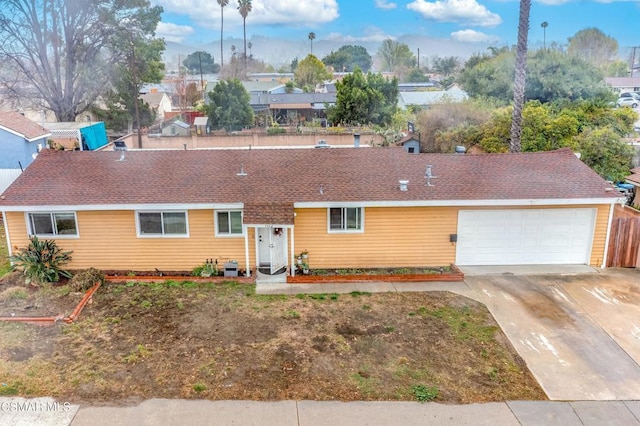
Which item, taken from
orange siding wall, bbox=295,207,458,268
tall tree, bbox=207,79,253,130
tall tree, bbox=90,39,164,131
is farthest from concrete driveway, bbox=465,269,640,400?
tall tree, bbox=207,79,253,130

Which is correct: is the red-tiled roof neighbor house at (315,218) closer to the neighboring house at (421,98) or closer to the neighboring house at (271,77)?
the neighboring house at (421,98)

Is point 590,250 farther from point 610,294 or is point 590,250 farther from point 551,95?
point 551,95

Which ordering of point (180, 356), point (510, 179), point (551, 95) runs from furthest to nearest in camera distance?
point (551, 95) < point (510, 179) < point (180, 356)

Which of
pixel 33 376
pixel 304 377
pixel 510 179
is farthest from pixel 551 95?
pixel 33 376

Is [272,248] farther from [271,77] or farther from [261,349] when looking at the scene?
[271,77]

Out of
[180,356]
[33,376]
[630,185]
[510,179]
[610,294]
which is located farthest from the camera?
[630,185]

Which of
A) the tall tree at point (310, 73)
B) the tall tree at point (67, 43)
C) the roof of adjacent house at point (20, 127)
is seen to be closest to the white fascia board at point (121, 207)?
the roof of adjacent house at point (20, 127)
